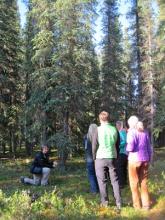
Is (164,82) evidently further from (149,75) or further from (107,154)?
(107,154)

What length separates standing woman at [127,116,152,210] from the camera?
1062 cm

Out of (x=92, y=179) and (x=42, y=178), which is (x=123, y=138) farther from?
(x=42, y=178)

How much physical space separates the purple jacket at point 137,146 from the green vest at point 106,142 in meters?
0.41

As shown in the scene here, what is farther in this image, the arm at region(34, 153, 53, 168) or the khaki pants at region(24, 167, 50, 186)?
the arm at region(34, 153, 53, 168)

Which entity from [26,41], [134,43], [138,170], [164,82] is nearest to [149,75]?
[134,43]

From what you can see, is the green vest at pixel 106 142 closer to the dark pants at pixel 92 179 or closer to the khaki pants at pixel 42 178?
the dark pants at pixel 92 179

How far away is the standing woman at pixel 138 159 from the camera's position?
10625mm

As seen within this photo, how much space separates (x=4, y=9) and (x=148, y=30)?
11468 millimetres

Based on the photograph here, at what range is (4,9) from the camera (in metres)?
31.4

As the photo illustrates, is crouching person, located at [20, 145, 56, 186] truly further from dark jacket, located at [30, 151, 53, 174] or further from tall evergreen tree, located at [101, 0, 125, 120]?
tall evergreen tree, located at [101, 0, 125, 120]

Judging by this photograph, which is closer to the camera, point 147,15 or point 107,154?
point 107,154

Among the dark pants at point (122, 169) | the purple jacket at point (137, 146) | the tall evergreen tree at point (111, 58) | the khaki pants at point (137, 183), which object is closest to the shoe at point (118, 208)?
the khaki pants at point (137, 183)

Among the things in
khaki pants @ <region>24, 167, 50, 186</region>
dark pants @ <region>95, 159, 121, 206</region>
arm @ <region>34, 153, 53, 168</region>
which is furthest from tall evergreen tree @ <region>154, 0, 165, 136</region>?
dark pants @ <region>95, 159, 121, 206</region>

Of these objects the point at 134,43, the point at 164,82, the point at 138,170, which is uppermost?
the point at 134,43
